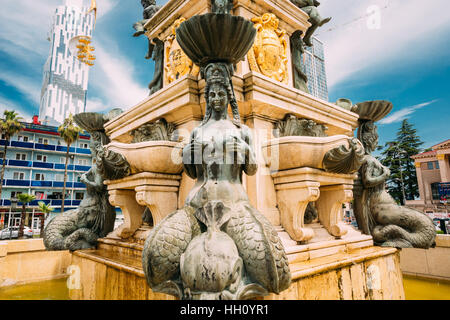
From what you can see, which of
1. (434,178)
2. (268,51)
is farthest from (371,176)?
(434,178)

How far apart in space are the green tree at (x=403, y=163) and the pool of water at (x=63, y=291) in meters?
32.0

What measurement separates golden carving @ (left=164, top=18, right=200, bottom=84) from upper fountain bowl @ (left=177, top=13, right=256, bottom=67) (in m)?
1.71

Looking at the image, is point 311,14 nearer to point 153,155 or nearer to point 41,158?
point 153,155

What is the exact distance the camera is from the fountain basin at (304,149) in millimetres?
3494

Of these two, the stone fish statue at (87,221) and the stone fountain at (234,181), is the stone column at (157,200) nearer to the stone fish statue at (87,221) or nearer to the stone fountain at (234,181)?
the stone fountain at (234,181)

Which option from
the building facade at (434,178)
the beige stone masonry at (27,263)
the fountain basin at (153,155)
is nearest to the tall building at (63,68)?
the beige stone masonry at (27,263)

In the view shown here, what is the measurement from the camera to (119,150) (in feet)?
13.1

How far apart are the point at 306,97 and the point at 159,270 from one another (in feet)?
11.8

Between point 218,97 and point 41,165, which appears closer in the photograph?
point 218,97

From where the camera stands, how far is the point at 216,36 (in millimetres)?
2848

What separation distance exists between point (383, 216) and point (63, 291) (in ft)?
20.0

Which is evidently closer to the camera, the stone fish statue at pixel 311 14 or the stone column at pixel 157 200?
the stone column at pixel 157 200
